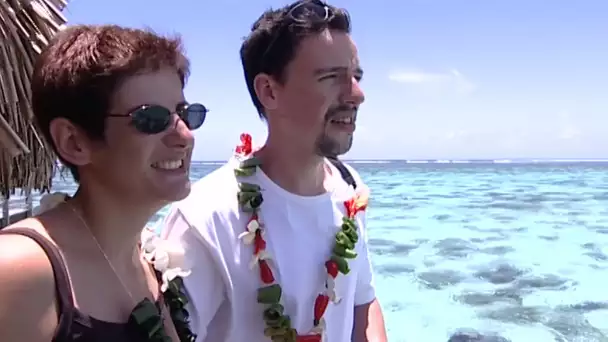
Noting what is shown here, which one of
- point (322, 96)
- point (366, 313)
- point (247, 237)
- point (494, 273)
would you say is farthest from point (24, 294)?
point (494, 273)

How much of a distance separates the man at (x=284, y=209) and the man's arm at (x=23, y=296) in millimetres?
630

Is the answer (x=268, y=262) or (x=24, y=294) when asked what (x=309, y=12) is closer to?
(x=268, y=262)

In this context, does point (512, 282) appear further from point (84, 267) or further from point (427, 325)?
point (84, 267)

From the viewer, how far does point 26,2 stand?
2.80 m

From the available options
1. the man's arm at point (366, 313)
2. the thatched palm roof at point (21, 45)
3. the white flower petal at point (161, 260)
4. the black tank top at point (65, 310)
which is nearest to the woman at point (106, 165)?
the black tank top at point (65, 310)

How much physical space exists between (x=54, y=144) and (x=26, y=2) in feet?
5.36

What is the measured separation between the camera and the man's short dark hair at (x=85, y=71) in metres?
1.33

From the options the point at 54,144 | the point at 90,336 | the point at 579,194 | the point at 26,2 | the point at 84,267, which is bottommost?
the point at 579,194

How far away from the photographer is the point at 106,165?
1398mm

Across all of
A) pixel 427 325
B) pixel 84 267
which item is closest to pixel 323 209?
pixel 84 267

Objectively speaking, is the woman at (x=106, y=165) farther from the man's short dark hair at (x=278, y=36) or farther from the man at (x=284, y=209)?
the man's short dark hair at (x=278, y=36)

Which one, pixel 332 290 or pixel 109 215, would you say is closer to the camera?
pixel 109 215

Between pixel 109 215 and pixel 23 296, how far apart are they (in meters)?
0.28

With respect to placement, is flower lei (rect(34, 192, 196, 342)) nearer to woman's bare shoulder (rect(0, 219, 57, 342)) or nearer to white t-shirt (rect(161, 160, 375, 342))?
white t-shirt (rect(161, 160, 375, 342))
